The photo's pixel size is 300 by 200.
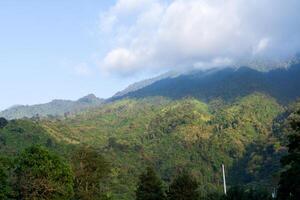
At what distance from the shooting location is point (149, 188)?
56250 mm

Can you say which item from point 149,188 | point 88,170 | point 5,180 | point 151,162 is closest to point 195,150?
point 151,162

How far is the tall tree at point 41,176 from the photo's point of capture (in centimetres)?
4756

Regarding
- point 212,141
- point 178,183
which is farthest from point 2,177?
point 212,141

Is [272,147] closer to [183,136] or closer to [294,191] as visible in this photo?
[183,136]

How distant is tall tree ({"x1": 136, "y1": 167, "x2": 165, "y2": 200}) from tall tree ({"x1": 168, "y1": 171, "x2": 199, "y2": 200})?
1930 millimetres

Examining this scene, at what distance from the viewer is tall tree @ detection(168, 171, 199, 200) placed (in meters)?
53.9

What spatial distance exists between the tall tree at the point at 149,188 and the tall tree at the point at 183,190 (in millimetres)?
1930

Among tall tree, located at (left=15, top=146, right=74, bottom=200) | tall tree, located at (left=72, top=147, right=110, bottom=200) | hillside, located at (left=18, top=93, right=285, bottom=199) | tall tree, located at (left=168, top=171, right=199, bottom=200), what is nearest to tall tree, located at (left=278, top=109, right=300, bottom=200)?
tall tree, located at (left=168, top=171, right=199, bottom=200)

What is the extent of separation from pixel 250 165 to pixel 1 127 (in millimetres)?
76519

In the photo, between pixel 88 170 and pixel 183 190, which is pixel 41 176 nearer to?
→ pixel 88 170

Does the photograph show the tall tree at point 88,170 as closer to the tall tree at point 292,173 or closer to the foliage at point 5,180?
the foliage at point 5,180

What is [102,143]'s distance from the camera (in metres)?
179

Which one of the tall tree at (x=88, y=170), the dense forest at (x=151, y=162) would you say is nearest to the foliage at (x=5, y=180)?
the dense forest at (x=151, y=162)

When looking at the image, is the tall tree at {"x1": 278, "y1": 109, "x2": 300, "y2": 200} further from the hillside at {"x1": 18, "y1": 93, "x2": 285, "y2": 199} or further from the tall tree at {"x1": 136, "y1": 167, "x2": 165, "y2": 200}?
the hillside at {"x1": 18, "y1": 93, "x2": 285, "y2": 199}
